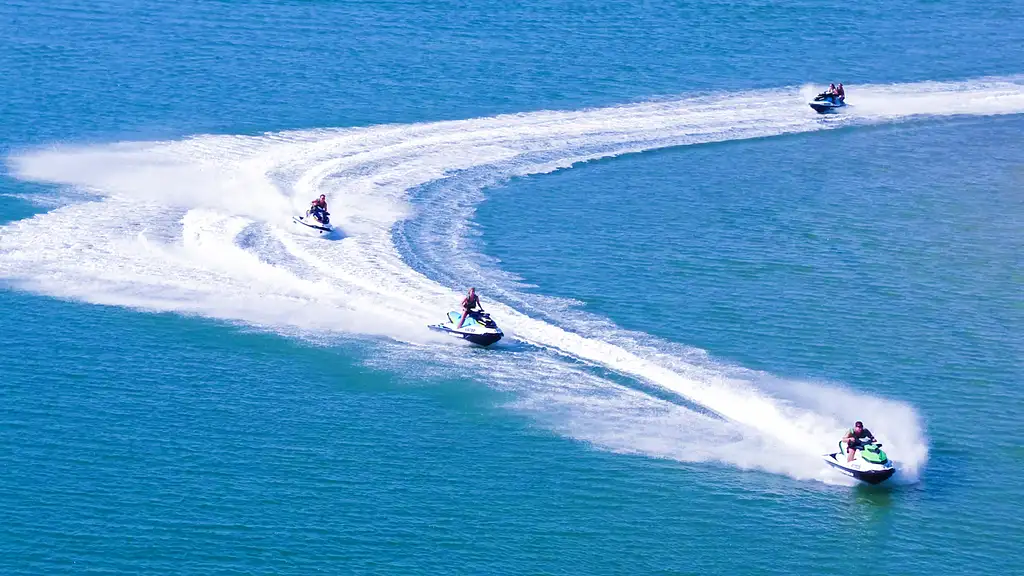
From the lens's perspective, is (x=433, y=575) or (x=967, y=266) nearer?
(x=433, y=575)

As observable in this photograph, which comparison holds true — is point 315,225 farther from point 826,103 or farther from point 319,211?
point 826,103

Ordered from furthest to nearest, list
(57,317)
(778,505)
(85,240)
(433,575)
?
1. (85,240)
2. (57,317)
3. (778,505)
4. (433,575)

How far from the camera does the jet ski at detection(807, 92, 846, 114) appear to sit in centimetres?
7575

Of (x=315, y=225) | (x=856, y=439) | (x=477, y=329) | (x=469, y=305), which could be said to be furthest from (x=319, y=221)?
(x=856, y=439)

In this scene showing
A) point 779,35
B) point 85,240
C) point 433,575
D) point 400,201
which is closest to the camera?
point 433,575

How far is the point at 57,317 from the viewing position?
47094 millimetres

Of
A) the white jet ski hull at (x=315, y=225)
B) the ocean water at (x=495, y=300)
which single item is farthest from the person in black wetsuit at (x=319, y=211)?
the ocean water at (x=495, y=300)

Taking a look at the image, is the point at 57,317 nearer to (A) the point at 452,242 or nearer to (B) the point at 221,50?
(A) the point at 452,242

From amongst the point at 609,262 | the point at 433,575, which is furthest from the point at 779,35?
the point at 433,575

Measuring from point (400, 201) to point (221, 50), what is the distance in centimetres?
2603

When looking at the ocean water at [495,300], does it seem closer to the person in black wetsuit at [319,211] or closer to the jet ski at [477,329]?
the jet ski at [477,329]

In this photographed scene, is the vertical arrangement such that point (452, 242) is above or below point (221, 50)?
below

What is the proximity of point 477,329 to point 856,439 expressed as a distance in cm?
1333

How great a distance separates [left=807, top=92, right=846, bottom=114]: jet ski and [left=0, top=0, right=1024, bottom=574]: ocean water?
3.71 ft
